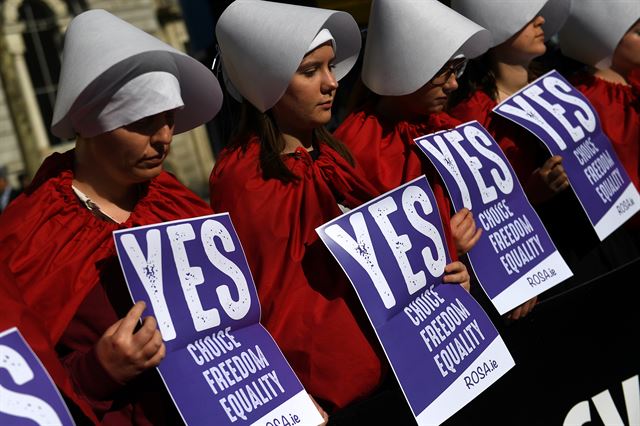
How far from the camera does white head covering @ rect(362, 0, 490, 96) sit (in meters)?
2.68

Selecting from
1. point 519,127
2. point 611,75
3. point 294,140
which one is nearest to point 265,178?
point 294,140

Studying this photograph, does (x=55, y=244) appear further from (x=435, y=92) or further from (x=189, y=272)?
(x=435, y=92)

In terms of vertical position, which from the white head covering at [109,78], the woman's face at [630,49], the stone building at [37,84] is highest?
the white head covering at [109,78]

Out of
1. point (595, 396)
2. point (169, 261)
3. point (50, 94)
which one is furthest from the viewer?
point (50, 94)

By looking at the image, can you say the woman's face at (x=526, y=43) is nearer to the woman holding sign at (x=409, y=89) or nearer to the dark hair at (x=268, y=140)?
the woman holding sign at (x=409, y=89)

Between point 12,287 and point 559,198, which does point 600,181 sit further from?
point 12,287

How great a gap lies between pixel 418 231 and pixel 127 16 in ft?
52.6

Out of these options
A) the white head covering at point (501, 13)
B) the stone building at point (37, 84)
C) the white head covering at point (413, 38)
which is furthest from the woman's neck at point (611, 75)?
the stone building at point (37, 84)

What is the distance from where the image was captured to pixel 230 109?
281cm

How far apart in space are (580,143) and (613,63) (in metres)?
0.72

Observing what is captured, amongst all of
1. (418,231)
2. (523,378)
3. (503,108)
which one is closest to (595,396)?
(523,378)

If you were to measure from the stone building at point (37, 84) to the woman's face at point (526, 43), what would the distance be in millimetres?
13257

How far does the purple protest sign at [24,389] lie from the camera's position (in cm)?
165

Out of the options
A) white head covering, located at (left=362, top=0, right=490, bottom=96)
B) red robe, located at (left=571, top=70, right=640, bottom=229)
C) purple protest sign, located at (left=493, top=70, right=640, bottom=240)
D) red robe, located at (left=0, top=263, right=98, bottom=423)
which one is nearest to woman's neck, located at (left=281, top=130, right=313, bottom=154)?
white head covering, located at (left=362, top=0, right=490, bottom=96)
